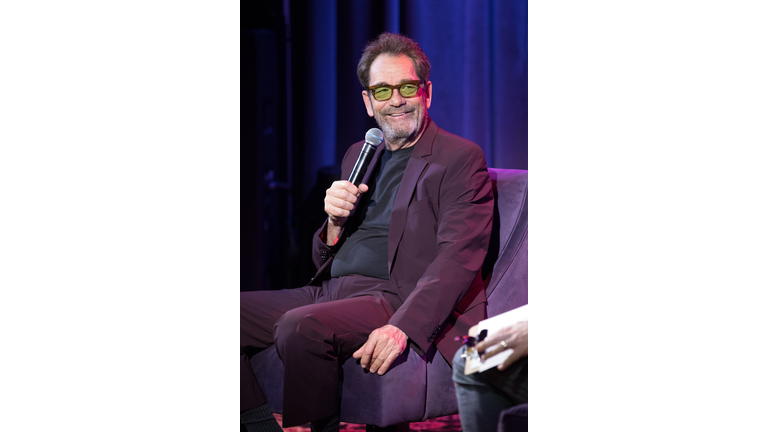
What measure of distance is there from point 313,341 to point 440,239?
0.44 m

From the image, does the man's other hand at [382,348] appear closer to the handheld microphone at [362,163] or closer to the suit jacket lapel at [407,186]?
the suit jacket lapel at [407,186]

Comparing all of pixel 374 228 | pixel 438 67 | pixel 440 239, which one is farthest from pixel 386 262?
pixel 438 67

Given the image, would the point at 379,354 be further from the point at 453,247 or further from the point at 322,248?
the point at 322,248

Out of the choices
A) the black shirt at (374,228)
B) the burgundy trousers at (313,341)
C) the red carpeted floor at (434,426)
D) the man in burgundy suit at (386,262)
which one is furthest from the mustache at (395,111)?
the red carpeted floor at (434,426)

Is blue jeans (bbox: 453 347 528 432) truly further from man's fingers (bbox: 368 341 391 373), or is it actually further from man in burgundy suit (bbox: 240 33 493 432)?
man's fingers (bbox: 368 341 391 373)

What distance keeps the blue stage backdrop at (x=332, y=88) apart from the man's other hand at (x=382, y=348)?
0.53 meters

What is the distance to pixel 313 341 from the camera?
1.52 metres

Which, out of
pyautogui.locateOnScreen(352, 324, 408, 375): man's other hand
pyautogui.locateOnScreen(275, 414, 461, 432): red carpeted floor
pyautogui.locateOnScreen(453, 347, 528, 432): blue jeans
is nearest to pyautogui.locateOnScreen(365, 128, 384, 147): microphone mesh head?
pyautogui.locateOnScreen(352, 324, 408, 375): man's other hand

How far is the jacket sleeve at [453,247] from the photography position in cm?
152

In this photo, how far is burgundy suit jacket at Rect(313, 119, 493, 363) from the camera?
153 centimetres

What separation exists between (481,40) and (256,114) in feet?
2.45
